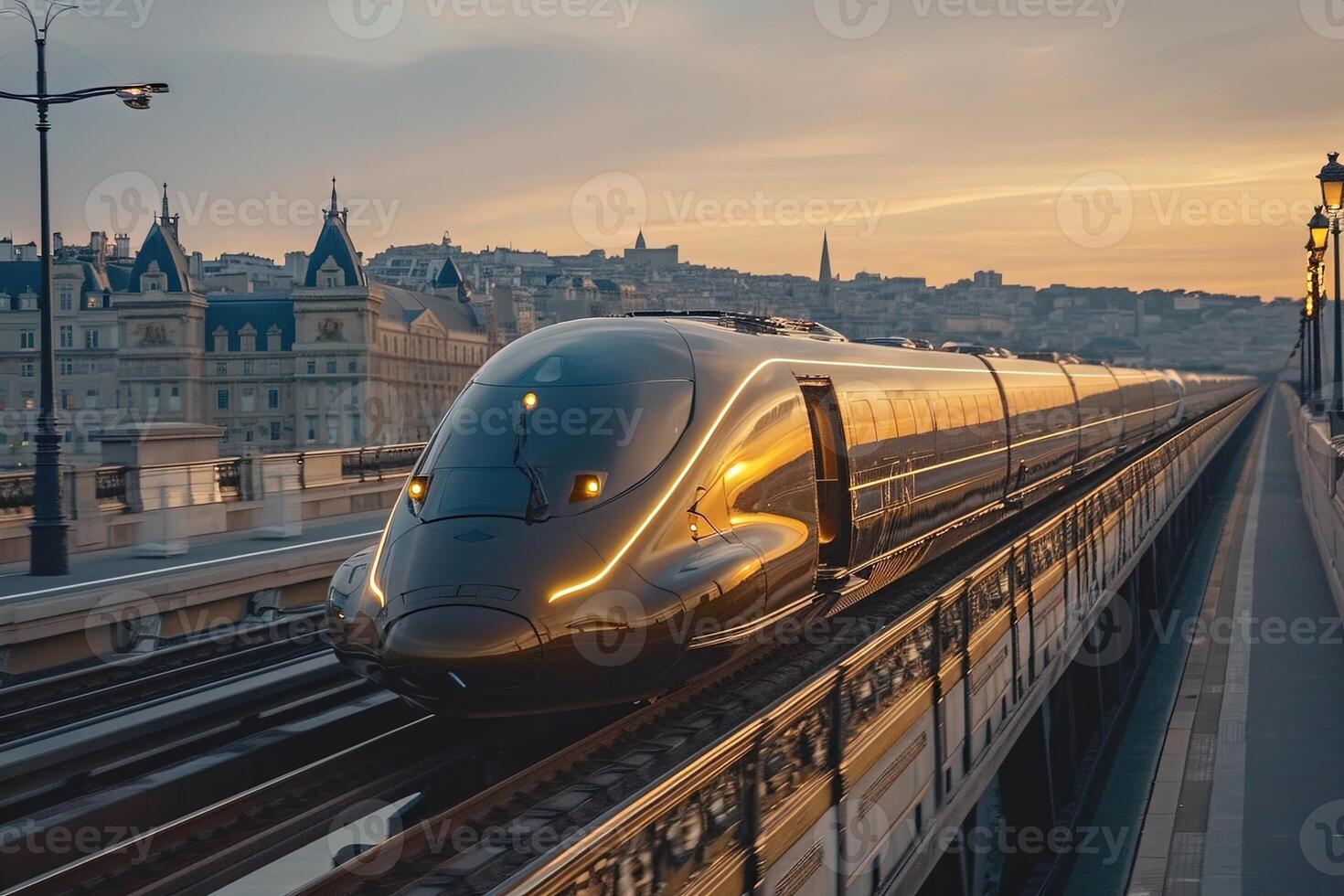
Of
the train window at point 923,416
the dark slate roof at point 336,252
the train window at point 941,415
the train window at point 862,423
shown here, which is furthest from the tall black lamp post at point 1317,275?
the dark slate roof at point 336,252

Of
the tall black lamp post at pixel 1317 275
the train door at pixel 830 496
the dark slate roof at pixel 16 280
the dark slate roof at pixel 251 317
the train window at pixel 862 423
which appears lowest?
the train door at pixel 830 496

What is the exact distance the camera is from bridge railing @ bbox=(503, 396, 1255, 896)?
5.90 metres

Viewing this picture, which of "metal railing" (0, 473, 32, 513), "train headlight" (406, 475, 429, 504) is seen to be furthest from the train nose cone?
"metal railing" (0, 473, 32, 513)

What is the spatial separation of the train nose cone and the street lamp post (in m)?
11.1

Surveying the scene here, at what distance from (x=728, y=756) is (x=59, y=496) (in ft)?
49.4

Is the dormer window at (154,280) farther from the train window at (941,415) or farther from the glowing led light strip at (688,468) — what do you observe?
the glowing led light strip at (688,468)

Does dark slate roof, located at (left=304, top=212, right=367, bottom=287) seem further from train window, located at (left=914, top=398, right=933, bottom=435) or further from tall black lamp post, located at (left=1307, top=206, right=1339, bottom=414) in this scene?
train window, located at (left=914, top=398, right=933, bottom=435)

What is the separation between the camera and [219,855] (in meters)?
8.84

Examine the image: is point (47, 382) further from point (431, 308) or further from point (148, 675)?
point (431, 308)

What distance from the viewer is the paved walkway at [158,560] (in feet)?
59.1

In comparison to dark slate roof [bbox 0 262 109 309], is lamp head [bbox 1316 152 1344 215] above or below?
below

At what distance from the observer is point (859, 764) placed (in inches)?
348

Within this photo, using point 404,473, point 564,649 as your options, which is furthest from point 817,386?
point 404,473

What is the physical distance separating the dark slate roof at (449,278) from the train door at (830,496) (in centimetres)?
17129
